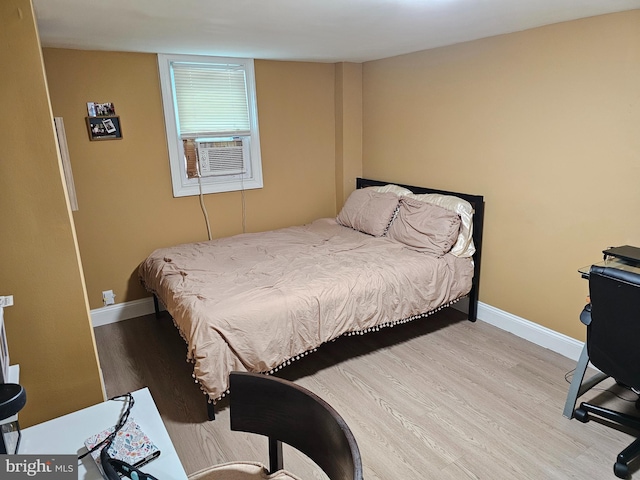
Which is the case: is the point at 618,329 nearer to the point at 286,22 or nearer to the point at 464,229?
the point at 464,229

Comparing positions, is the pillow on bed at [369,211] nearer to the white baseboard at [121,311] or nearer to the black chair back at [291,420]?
the white baseboard at [121,311]

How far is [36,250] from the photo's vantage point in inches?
62.0

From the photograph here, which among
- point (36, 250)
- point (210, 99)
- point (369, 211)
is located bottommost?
point (369, 211)

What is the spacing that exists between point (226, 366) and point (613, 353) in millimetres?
1883

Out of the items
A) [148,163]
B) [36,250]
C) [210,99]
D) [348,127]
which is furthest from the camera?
[348,127]

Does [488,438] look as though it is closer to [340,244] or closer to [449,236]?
[449,236]

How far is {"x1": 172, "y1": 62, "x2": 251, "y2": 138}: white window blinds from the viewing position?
3516mm

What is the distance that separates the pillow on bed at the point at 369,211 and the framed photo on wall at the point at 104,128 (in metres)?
2.04

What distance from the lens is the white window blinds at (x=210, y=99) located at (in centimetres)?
352

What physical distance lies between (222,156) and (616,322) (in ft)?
10.2

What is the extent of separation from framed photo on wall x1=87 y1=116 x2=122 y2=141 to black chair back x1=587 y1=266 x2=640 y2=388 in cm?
330

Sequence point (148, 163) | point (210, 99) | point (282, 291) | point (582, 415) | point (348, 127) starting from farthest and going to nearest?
point (348, 127) → point (210, 99) → point (148, 163) → point (282, 291) → point (582, 415)

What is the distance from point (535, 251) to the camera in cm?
294

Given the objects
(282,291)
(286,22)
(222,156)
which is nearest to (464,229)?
(282,291)
